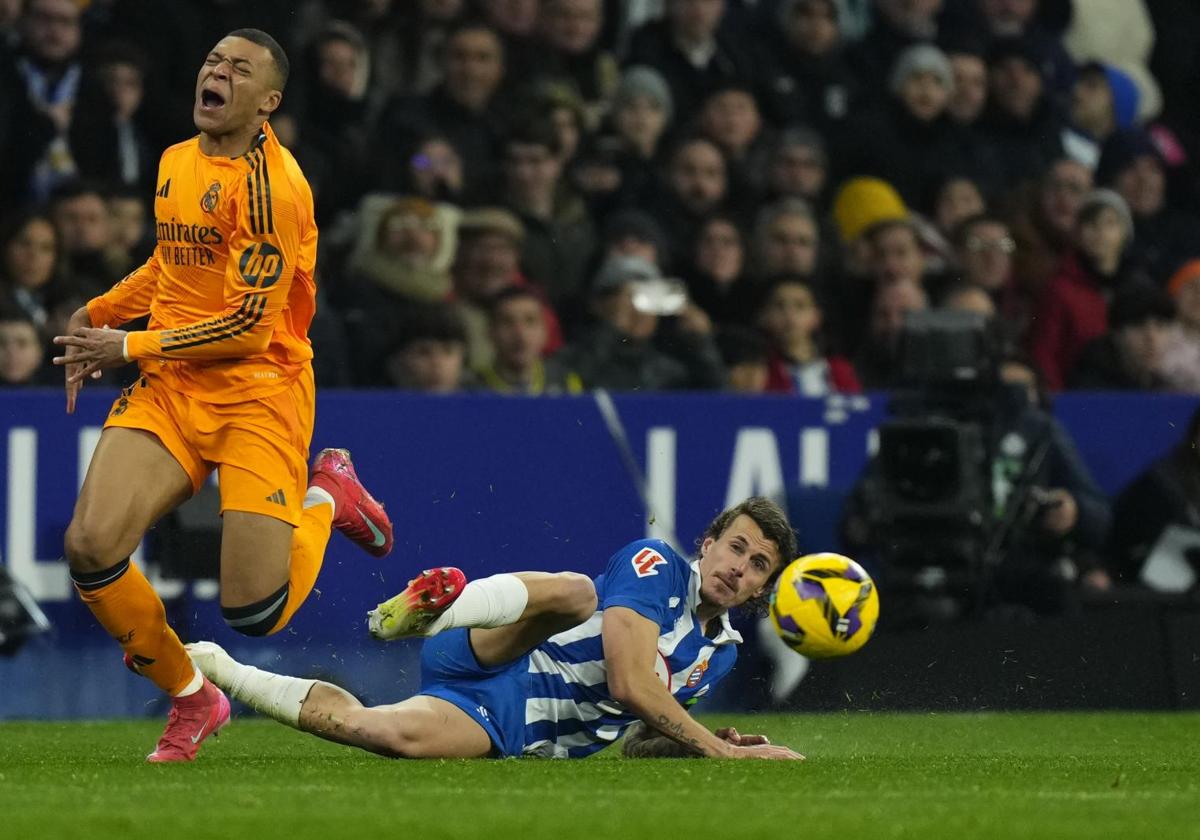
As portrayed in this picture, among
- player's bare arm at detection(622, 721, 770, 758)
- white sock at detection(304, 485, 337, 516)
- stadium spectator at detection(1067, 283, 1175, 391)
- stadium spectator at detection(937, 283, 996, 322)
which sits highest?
stadium spectator at detection(937, 283, 996, 322)

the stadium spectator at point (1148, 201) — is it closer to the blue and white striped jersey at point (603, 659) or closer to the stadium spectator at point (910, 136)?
the stadium spectator at point (910, 136)

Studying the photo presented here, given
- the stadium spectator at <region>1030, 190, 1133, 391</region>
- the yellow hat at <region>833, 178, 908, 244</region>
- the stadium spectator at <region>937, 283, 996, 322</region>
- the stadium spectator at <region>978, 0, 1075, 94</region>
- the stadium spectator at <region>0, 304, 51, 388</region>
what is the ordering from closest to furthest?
the stadium spectator at <region>0, 304, 51, 388</region> → the stadium spectator at <region>937, 283, 996, 322</region> → the stadium spectator at <region>1030, 190, 1133, 391</region> → the yellow hat at <region>833, 178, 908, 244</region> → the stadium spectator at <region>978, 0, 1075, 94</region>

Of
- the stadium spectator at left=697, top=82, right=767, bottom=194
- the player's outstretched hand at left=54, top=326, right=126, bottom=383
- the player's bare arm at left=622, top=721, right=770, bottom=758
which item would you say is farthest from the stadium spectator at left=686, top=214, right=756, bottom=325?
the player's outstretched hand at left=54, top=326, right=126, bottom=383

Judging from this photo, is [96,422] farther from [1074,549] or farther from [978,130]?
[978,130]

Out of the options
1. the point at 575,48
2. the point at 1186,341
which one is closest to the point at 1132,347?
the point at 1186,341

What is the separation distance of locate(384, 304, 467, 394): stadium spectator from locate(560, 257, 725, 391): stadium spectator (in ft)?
2.20

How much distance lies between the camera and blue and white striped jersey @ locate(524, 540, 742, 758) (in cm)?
746

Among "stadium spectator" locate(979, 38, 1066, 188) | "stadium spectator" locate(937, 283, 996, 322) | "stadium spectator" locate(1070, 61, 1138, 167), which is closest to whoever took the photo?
"stadium spectator" locate(937, 283, 996, 322)

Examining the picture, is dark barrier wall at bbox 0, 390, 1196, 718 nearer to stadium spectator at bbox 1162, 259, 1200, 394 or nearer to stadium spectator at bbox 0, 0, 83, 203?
stadium spectator at bbox 1162, 259, 1200, 394

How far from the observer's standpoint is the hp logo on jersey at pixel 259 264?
288 inches

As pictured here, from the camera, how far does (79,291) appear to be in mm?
11055

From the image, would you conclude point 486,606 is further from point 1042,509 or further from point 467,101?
point 467,101

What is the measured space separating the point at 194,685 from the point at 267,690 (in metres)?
0.40

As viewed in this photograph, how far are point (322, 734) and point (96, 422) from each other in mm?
3763
